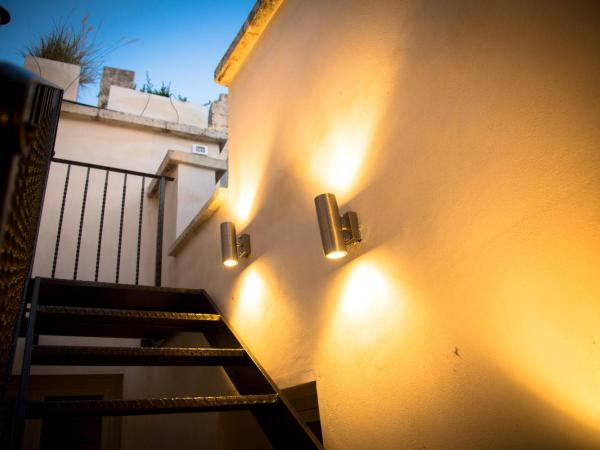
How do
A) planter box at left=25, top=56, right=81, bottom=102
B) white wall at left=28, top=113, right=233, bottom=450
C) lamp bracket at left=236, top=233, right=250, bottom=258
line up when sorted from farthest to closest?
planter box at left=25, top=56, right=81, bottom=102, white wall at left=28, top=113, right=233, bottom=450, lamp bracket at left=236, top=233, right=250, bottom=258

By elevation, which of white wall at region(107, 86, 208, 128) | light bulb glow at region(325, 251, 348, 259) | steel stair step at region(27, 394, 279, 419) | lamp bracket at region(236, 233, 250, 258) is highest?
white wall at region(107, 86, 208, 128)

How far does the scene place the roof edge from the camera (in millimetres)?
2672

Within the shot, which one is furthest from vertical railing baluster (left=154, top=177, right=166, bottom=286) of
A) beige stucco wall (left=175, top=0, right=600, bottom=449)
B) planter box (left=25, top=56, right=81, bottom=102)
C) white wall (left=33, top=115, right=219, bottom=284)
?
planter box (left=25, top=56, right=81, bottom=102)

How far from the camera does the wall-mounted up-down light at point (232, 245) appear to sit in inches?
97.0

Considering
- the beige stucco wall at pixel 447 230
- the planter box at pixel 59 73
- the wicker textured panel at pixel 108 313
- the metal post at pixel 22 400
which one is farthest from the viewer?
the planter box at pixel 59 73

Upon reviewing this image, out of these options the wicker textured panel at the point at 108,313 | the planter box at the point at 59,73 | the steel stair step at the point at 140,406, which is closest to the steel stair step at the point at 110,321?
the wicker textured panel at the point at 108,313

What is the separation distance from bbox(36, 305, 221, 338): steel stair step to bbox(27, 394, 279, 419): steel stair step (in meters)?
0.76

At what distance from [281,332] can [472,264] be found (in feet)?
3.60

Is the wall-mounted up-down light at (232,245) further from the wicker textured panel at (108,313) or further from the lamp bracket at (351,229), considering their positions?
the lamp bracket at (351,229)

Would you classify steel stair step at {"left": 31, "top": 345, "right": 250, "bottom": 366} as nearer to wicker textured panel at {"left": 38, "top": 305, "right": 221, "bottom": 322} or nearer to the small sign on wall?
wicker textured panel at {"left": 38, "top": 305, "right": 221, "bottom": 322}

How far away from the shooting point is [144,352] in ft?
6.34

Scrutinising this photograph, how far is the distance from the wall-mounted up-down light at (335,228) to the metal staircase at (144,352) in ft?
2.42

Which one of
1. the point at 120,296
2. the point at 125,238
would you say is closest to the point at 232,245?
the point at 120,296

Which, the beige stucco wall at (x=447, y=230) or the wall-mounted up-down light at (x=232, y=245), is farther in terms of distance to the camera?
the wall-mounted up-down light at (x=232, y=245)
